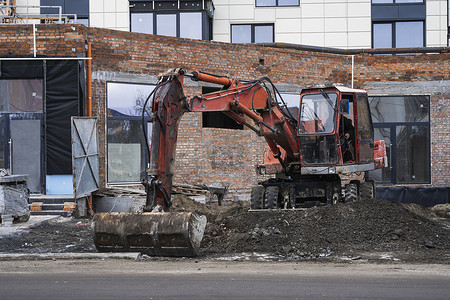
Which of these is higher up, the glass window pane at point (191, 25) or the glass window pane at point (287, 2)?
the glass window pane at point (287, 2)

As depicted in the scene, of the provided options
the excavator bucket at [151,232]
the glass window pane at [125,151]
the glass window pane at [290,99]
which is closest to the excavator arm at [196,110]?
the excavator bucket at [151,232]

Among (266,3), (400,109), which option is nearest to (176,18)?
(266,3)

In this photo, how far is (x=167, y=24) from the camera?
28516 mm

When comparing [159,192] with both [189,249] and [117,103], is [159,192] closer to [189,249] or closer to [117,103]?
[189,249]

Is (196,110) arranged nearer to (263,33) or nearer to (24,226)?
(24,226)

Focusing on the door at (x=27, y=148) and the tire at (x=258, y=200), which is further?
the door at (x=27, y=148)

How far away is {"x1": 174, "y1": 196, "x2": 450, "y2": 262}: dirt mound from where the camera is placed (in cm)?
1116

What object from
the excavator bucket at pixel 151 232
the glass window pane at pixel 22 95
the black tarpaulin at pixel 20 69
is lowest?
the excavator bucket at pixel 151 232

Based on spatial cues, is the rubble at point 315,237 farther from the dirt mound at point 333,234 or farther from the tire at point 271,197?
the tire at point 271,197

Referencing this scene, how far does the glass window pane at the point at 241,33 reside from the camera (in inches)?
1219

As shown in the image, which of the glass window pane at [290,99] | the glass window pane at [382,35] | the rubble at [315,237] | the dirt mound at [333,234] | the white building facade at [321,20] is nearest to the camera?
the rubble at [315,237]

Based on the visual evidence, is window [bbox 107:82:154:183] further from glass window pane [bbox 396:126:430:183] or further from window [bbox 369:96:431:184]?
glass window pane [bbox 396:126:430:183]

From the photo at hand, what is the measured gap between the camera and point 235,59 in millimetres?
20297

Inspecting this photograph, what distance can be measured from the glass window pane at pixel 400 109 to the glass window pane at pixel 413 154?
0.39m
